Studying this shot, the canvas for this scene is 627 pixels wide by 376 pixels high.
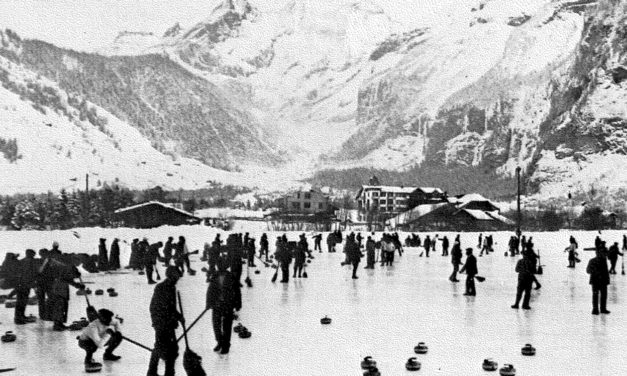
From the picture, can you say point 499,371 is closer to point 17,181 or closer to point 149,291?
point 149,291

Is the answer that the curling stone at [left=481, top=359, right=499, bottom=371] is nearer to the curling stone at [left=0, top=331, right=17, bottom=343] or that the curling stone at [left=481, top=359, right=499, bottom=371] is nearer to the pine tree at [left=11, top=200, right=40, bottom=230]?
the curling stone at [left=0, top=331, right=17, bottom=343]

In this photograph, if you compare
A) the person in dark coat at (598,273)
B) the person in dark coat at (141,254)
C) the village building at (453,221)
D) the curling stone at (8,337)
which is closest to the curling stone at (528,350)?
the person in dark coat at (598,273)

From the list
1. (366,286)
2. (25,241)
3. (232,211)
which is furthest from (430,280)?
(232,211)

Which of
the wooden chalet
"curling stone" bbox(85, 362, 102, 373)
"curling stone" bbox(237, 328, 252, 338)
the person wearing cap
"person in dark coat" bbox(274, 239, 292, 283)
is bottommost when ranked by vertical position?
"curling stone" bbox(85, 362, 102, 373)

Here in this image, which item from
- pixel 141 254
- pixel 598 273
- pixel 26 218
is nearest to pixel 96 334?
pixel 598 273

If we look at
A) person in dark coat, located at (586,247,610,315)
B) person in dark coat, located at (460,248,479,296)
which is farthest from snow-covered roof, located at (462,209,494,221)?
person in dark coat, located at (586,247,610,315)

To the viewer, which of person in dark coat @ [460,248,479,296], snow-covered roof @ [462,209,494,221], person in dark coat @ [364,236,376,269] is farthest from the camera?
snow-covered roof @ [462,209,494,221]
